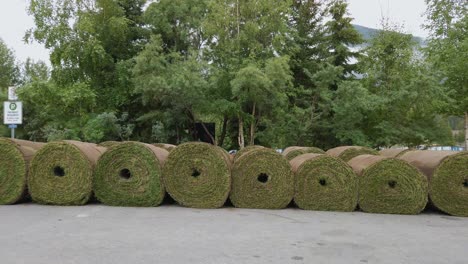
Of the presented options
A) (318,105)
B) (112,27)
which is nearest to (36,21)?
(112,27)

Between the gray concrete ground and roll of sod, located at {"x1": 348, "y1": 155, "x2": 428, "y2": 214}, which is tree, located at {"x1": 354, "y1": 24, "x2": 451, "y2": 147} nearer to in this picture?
roll of sod, located at {"x1": 348, "y1": 155, "x2": 428, "y2": 214}

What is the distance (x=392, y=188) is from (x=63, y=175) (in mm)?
6925

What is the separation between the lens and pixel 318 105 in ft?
58.3

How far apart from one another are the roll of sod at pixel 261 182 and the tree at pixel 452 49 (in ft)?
34.9

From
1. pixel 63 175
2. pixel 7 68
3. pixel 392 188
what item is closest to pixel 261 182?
pixel 392 188

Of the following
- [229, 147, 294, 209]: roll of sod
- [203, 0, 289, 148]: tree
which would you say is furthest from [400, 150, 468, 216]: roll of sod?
[203, 0, 289, 148]: tree

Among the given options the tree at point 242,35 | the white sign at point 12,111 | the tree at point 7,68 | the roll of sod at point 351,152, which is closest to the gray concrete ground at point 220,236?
the roll of sod at point 351,152

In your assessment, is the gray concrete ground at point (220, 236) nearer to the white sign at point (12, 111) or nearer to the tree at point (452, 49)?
the white sign at point (12, 111)

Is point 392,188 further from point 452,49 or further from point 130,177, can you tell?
point 452,49

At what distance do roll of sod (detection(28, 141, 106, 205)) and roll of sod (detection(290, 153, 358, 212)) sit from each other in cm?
443

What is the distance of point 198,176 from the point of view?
839 centimetres

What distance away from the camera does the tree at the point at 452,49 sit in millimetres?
15789

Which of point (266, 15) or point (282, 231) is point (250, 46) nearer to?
point (266, 15)

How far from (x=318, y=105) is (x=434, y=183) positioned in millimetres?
9924
